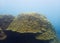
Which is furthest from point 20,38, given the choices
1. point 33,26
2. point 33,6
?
point 33,6

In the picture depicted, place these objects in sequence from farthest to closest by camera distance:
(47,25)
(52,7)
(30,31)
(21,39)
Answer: (52,7), (47,25), (21,39), (30,31)

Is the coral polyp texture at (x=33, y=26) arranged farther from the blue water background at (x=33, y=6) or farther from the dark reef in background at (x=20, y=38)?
the blue water background at (x=33, y=6)

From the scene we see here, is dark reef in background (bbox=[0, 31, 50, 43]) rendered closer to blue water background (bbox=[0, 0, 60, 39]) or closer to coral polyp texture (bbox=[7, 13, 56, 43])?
coral polyp texture (bbox=[7, 13, 56, 43])

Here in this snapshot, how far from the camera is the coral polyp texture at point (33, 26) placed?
3236mm

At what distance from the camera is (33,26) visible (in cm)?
339

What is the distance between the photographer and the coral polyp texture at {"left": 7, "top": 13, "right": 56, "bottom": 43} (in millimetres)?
3236

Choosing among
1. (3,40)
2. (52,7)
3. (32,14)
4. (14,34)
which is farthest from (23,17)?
(52,7)

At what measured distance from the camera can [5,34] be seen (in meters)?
3.38

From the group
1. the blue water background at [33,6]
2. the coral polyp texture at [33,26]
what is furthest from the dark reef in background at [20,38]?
the blue water background at [33,6]

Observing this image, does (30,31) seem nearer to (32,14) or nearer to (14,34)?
(14,34)

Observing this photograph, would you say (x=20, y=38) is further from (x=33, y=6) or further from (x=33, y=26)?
(x=33, y=6)

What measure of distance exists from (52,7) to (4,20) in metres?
5.29

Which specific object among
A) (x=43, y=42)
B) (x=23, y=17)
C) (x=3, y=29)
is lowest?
(x=43, y=42)

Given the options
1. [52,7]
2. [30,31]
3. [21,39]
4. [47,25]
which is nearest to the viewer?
[30,31]
